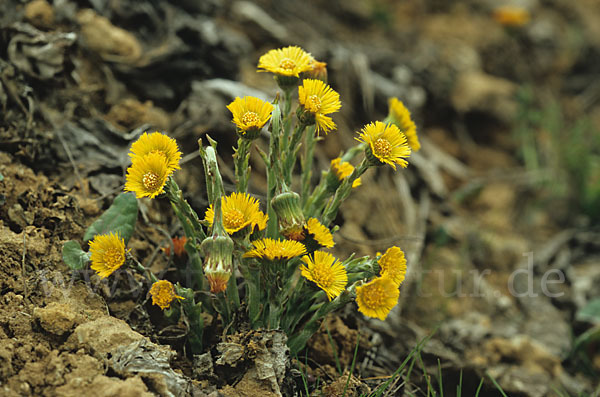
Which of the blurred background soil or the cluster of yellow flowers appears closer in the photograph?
the cluster of yellow flowers

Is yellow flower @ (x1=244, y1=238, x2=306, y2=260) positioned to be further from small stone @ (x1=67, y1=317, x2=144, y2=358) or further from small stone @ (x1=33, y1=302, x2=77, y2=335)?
small stone @ (x1=33, y1=302, x2=77, y2=335)

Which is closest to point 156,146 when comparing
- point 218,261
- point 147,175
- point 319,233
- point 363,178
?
point 147,175

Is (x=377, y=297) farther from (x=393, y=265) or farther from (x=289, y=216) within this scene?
(x=289, y=216)

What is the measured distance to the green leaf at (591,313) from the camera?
2.65m

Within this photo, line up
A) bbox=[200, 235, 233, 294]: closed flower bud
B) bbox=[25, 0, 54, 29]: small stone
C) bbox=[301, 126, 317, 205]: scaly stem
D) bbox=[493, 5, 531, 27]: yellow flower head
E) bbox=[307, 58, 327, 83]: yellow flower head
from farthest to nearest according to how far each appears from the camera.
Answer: bbox=[493, 5, 531, 27]: yellow flower head → bbox=[25, 0, 54, 29]: small stone → bbox=[301, 126, 317, 205]: scaly stem → bbox=[307, 58, 327, 83]: yellow flower head → bbox=[200, 235, 233, 294]: closed flower bud

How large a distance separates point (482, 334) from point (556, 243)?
3.71 feet

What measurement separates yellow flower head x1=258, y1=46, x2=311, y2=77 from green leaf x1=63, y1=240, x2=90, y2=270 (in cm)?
80

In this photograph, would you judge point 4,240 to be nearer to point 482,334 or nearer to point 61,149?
point 61,149

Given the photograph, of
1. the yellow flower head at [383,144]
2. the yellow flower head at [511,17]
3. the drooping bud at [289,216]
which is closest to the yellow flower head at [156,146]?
the drooping bud at [289,216]

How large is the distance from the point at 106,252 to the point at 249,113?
22.3 inches

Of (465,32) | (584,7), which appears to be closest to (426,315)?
(465,32)

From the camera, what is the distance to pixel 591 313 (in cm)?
266

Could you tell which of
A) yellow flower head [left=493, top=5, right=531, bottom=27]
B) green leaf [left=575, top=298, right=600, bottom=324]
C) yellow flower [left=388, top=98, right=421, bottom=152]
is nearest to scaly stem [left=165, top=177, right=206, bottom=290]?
yellow flower [left=388, top=98, right=421, bottom=152]

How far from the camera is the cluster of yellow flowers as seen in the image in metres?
1.38
